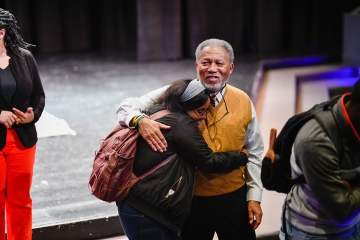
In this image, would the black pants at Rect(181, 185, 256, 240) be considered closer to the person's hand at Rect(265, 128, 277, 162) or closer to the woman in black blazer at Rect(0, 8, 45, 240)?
the person's hand at Rect(265, 128, 277, 162)

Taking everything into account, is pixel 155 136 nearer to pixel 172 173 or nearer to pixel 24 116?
pixel 172 173

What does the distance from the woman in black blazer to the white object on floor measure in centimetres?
250

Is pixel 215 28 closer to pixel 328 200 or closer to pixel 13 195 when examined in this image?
pixel 13 195

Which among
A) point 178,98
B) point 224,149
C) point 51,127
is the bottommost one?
point 51,127

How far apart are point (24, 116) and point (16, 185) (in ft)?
1.18

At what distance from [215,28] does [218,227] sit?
25.4 ft

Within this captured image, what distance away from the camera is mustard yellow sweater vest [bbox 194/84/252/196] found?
258cm

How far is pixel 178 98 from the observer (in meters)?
2.46

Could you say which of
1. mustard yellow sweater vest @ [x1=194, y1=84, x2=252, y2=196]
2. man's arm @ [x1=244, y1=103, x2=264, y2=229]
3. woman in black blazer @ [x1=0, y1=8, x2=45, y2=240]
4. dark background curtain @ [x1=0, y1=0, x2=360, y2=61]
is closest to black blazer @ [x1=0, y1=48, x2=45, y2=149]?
woman in black blazer @ [x1=0, y1=8, x2=45, y2=240]

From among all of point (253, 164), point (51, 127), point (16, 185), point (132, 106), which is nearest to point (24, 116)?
point (16, 185)

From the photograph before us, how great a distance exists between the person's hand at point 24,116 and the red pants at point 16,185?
0.07m

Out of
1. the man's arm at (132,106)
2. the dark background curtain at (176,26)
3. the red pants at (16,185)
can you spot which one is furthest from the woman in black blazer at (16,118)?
the dark background curtain at (176,26)

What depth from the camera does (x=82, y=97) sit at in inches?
280

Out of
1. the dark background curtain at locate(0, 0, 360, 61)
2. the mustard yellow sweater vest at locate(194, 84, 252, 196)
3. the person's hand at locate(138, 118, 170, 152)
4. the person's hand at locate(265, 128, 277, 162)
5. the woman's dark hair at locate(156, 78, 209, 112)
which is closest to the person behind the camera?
the person's hand at locate(265, 128, 277, 162)
